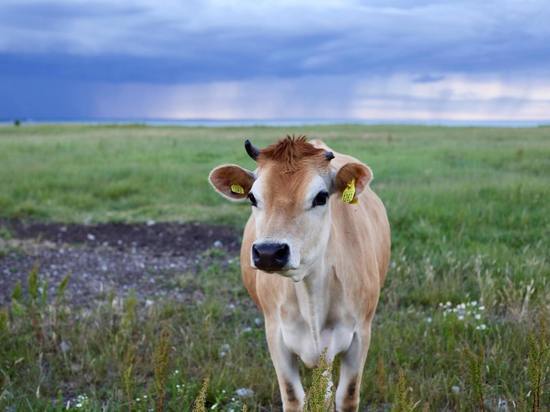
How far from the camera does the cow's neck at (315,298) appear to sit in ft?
14.6

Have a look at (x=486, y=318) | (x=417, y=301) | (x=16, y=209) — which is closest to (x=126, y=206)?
(x=16, y=209)

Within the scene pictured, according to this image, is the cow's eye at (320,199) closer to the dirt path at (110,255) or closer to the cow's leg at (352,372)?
the cow's leg at (352,372)

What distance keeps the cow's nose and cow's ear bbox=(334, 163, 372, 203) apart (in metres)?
0.82

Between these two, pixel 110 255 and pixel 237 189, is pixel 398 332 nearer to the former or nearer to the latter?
pixel 237 189

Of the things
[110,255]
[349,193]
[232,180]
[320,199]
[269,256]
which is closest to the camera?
[269,256]

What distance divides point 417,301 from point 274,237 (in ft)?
12.7

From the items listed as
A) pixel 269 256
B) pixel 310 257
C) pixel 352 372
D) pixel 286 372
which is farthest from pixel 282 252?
pixel 352 372

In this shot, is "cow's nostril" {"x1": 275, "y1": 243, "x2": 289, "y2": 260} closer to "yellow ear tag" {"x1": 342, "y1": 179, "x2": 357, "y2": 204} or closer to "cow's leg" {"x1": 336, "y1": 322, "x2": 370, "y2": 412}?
"yellow ear tag" {"x1": 342, "y1": 179, "x2": 357, "y2": 204}

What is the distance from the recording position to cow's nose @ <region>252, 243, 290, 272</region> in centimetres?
367

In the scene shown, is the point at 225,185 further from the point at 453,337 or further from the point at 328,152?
the point at 453,337

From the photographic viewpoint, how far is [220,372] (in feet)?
18.4

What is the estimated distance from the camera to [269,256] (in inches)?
144

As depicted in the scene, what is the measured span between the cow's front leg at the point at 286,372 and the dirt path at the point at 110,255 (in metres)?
3.24

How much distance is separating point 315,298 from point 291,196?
2.70 ft
